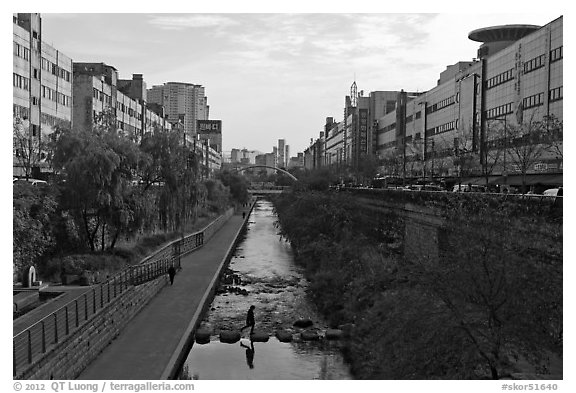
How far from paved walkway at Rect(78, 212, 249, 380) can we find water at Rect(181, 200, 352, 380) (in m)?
1.26

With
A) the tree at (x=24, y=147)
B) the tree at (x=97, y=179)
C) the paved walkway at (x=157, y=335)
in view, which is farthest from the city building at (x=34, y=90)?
the paved walkway at (x=157, y=335)

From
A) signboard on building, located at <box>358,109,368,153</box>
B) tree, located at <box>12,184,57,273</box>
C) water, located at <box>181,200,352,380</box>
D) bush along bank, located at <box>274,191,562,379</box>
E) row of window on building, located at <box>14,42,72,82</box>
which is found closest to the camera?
bush along bank, located at <box>274,191,562,379</box>

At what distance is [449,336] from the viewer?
14.3 m

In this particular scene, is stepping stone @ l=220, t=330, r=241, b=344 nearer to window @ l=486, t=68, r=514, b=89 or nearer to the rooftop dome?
window @ l=486, t=68, r=514, b=89

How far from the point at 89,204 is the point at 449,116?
174ft

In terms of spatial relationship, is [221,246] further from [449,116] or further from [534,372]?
[534,372]

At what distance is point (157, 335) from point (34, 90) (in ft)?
124

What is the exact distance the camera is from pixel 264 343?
27641mm

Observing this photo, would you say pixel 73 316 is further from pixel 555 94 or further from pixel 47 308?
pixel 555 94

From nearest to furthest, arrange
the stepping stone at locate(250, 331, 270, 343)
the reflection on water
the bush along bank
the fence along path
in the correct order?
1. the bush along bank
2. the fence along path
3. the reflection on water
4. the stepping stone at locate(250, 331, 270, 343)

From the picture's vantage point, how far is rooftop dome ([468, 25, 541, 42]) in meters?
70.6

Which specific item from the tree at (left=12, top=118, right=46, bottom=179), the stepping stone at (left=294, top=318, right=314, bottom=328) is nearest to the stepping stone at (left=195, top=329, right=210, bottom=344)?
the stepping stone at (left=294, top=318, right=314, bottom=328)

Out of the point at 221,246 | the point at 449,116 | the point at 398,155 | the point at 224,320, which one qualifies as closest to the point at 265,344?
the point at 224,320

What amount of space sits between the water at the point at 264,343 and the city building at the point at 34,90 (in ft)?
64.1
